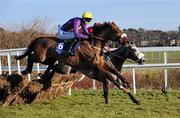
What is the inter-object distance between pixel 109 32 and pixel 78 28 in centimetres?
65

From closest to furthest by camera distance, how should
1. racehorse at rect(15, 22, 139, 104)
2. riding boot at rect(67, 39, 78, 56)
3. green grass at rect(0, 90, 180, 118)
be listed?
1. green grass at rect(0, 90, 180, 118)
2. racehorse at rect(15, 22, 139, 104)
3. riding boot at rect(67, 39, 78, 56)

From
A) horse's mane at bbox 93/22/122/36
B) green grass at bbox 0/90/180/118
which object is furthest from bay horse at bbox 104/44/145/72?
horse's mane at bbox 93/22/122/36

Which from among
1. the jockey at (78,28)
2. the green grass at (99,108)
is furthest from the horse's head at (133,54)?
the jockey at (78,28)

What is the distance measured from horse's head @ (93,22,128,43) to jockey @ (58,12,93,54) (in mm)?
231

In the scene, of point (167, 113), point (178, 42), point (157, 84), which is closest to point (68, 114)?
point (167, 113)

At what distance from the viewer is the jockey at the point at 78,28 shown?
8.88 meters

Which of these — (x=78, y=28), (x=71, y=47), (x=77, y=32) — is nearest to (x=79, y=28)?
(x=78, y=28)

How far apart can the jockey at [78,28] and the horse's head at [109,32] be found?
0.76 feet

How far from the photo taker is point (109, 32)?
8844 mm

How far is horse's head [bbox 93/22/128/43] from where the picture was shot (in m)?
8.70

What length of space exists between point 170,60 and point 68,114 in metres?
5.80

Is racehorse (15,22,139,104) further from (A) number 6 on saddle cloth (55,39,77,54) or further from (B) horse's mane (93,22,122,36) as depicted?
(A) number 6 on saddle cloth (55,39,77,54)

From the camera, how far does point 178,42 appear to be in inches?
885

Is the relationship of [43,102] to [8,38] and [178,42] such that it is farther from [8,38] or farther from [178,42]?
[178,42]
